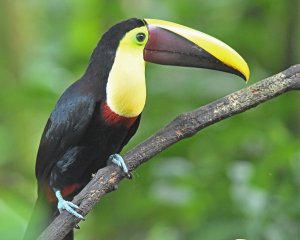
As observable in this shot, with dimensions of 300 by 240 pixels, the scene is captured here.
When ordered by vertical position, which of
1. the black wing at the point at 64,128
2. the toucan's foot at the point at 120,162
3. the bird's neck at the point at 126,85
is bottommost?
the toucan's foot at the point at 120,162

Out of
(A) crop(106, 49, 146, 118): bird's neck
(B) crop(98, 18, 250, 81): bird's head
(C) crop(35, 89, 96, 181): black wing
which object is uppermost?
(B) crop(98, 18, 250, 81): bird's head

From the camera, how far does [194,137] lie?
2.71 meters

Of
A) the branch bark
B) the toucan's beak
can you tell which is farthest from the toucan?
the branch bark

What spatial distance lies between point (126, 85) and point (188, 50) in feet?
0.77

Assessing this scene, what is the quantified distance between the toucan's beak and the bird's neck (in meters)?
0.09

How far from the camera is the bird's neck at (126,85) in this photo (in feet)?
5.92

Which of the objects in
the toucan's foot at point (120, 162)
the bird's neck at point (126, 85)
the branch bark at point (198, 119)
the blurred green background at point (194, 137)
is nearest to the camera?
the branch bark at point (198, 119)

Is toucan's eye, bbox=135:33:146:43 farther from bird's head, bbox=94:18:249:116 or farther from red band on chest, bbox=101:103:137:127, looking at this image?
red band on chest, bbox=101:103:137:127

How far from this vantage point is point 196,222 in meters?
2.52

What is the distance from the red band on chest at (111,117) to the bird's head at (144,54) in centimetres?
2

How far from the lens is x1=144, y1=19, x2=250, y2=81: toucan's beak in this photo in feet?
5.95

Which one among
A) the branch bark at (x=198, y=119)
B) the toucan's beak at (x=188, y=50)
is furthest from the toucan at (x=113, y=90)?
the branch bark at (x=198, y=119)

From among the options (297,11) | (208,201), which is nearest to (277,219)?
(208,201)

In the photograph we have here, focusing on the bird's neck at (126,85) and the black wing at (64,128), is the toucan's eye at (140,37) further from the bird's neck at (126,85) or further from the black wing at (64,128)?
the black wing at (64,128)
